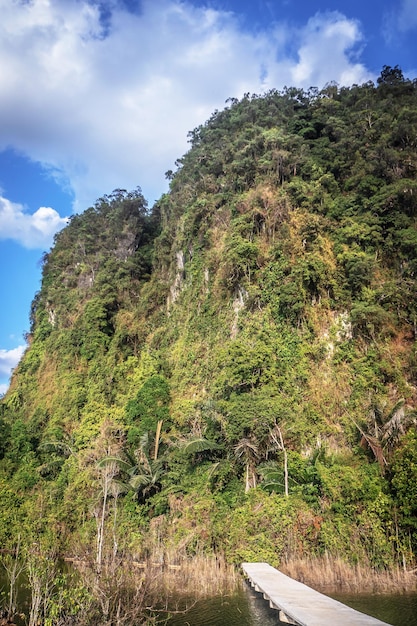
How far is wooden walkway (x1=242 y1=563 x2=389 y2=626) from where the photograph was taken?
22.8 ft

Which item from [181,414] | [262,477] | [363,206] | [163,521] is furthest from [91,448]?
[363,206]

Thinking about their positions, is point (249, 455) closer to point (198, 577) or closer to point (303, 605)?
point (198, 577)

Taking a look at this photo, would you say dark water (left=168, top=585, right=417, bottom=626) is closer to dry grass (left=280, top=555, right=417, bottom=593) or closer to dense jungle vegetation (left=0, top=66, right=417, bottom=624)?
dry grass (left=280, top=555, right=417, bottom=593)

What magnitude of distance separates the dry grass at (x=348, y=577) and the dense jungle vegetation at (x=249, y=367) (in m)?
0.46

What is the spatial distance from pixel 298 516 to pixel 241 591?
3.30 meters

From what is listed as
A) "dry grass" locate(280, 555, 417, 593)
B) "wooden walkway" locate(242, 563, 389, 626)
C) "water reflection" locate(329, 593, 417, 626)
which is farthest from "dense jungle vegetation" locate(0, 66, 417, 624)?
"wooden walkway" locate(242, 563, 389, 626)

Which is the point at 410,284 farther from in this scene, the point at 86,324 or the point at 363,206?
the point at 86,324

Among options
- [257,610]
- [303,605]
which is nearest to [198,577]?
[257,610]

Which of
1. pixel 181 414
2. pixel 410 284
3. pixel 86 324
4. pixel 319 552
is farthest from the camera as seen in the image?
pixel 86 324

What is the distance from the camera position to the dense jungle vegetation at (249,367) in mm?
15586

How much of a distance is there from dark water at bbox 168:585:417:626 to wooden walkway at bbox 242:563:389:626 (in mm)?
451

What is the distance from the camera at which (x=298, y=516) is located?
15016mm

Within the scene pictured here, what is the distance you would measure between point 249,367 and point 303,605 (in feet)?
38.1

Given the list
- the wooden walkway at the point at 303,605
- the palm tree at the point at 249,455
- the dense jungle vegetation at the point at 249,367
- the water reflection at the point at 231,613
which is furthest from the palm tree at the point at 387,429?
the water reflection at the point at 231,613
